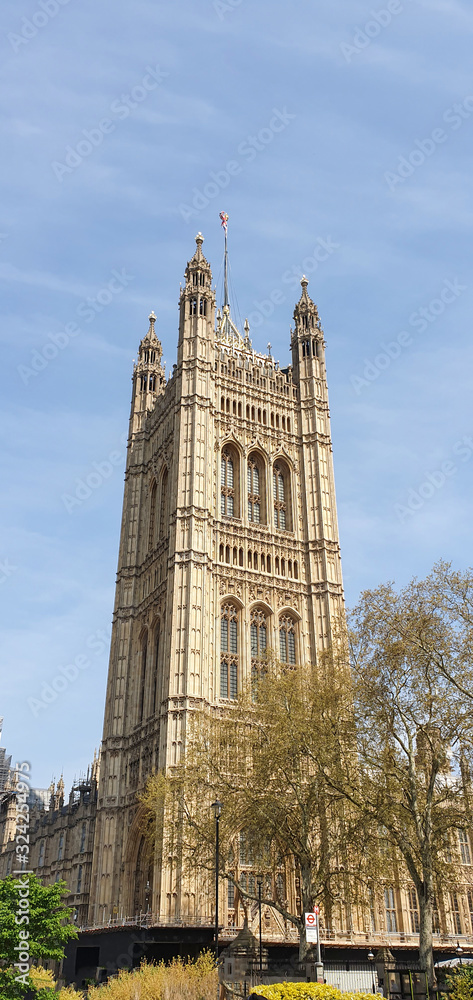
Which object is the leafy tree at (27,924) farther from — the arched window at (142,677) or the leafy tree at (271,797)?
the arched window at (142,677)

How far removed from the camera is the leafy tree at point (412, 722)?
1011 inches

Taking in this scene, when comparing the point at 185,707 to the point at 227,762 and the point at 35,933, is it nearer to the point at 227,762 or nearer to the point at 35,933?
the point at 227,762

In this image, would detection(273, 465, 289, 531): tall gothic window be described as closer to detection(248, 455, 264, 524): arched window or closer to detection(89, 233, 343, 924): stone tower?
detection(89, 233, 343, 924): stone tower

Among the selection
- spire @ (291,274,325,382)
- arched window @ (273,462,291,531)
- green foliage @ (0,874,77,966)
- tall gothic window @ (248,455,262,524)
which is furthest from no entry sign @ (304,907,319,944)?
spire @ (291,274,325,382)

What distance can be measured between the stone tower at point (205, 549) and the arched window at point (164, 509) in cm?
13

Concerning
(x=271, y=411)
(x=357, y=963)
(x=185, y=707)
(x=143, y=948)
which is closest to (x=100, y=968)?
(x=143, y=948)

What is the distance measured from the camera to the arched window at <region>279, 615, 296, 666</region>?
47.2 m

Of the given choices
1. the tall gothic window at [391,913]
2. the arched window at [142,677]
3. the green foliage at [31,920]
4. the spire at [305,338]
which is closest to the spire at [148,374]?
the spire at [305,338]

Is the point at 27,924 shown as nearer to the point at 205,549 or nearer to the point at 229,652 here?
the point at 229,652

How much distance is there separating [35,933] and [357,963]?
10545 mm

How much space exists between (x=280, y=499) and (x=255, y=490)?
1907 millimetres

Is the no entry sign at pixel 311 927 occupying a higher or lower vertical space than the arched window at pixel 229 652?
lower

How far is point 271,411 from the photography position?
5456 centimetres

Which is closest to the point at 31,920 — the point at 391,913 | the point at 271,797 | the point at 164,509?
the point at 271,797
